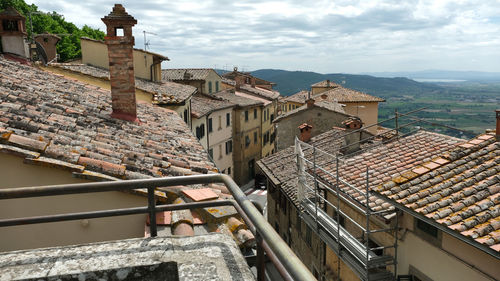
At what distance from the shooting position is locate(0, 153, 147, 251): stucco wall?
15.1 feet

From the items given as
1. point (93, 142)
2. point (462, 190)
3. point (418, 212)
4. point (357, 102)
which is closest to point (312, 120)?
point (357, 102)

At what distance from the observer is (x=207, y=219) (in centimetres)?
482

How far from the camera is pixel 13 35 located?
13.8m

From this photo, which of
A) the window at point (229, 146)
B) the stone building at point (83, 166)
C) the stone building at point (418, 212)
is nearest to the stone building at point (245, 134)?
the window at point (229, 146)

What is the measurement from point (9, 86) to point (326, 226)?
9944mm

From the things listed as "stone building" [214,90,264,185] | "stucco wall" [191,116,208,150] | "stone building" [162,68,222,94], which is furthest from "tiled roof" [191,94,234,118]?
"stone building" [214,90,264,185]

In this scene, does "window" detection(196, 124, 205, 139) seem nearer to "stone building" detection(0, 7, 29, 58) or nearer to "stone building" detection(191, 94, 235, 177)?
"stone building" detection(191, 94, 235, 177)

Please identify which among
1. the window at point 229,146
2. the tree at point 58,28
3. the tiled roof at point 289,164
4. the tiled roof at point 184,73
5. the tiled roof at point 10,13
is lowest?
the window at point 229,146

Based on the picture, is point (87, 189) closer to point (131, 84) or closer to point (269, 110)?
point (131, 84)

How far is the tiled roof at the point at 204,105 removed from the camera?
30.0 metres

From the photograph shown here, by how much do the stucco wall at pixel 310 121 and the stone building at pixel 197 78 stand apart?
10.8 metres

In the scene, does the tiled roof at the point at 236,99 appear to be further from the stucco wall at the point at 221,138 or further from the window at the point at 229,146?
the window at the point at 229,146

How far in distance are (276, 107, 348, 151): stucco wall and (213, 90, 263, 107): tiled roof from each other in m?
8.93

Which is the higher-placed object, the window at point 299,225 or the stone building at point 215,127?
the stone building at point 215,127
